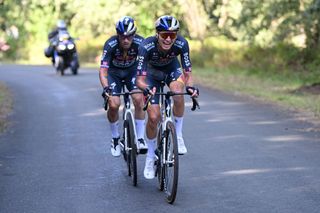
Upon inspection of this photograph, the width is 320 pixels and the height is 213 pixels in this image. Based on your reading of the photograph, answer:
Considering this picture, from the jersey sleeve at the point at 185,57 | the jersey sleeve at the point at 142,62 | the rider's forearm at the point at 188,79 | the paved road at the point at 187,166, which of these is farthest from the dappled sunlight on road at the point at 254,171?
the jersey sleeve at the point at 142,62

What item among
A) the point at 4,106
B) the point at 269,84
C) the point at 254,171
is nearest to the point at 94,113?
the point at 4,106

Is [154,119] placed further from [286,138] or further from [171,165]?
[286,138]

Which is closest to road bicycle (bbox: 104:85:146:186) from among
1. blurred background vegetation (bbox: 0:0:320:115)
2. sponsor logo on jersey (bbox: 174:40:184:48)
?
sponsor logo on jersey (bbox: 174:40:184:48)

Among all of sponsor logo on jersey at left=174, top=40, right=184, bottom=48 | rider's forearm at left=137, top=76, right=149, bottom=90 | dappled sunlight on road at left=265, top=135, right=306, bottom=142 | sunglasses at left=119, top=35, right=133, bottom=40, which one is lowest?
dappled sunlight on road at left=265, top=135, right=306, bottom=142

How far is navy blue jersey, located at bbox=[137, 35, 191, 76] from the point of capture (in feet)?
25.2

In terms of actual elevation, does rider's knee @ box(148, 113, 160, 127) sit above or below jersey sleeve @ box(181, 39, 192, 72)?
below

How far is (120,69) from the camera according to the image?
8.99 metres

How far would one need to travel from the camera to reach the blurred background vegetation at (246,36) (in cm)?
2216

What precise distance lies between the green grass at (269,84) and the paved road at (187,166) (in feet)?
4.49

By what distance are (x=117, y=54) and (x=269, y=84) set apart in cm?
1432

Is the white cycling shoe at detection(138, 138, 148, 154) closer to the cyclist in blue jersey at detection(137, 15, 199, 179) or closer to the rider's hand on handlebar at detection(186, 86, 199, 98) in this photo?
the cyclist in blue jersey at detection(137, 15, 199, 179)

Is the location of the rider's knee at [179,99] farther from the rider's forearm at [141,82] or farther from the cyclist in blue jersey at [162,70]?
the rider's forearm at [141,82]

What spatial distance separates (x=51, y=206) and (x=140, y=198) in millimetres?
961

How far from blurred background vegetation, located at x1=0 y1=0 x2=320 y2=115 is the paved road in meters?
3.91
